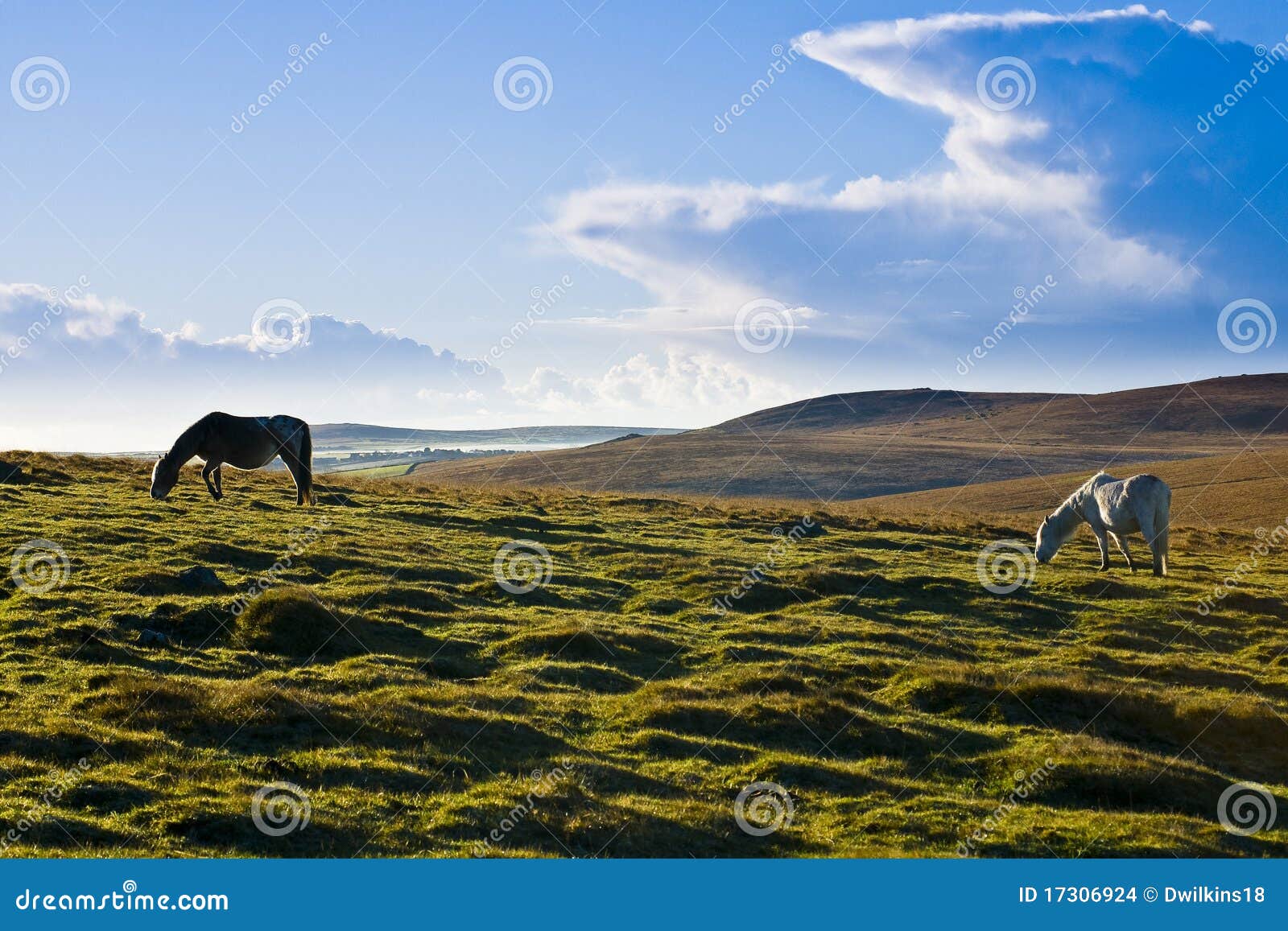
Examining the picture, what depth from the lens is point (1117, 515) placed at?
1160 inches

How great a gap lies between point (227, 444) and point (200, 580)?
11.3 m

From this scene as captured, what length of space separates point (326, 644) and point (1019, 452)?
126 m

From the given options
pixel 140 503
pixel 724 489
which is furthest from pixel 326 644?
pixel 724 489

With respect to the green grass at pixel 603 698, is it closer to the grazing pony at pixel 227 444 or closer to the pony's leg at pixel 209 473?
the grazing pony at pixel 227 444

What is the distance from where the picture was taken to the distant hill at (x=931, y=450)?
109812mm

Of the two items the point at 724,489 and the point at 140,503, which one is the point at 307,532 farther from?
the point at 724,489

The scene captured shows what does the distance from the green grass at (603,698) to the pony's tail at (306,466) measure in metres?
3.90

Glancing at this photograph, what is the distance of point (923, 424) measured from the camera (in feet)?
629

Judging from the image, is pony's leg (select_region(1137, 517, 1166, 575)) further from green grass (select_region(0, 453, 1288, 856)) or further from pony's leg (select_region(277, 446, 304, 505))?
pony's leg (select_region(277, 446, 304, 505))

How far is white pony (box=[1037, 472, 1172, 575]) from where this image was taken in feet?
94.9

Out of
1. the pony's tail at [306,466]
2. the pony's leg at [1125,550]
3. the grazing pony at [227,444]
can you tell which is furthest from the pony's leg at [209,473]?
the pony's leg at [1125,550]

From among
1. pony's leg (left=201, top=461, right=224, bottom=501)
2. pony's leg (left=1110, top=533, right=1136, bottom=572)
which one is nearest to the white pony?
pony's leg (left=1110, top=533, right=1136, bottom=572)

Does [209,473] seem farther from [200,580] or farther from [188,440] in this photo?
[200,580]

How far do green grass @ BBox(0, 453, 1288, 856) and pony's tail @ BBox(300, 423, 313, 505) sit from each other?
3905mm
